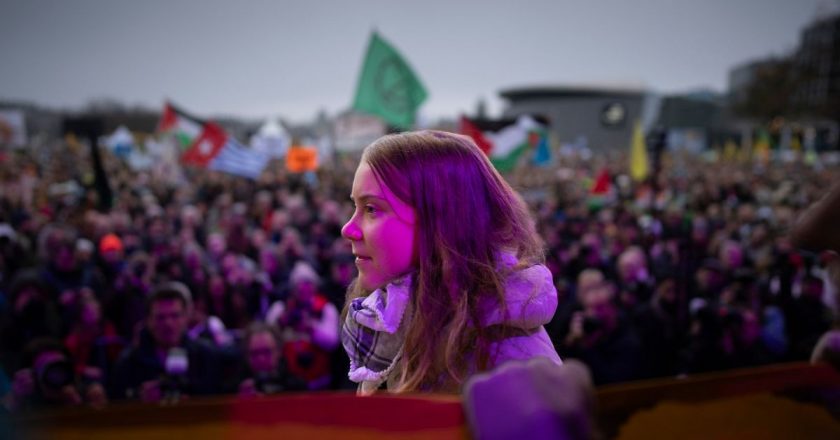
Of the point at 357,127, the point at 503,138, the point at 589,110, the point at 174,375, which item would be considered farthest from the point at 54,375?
the point at 589,110

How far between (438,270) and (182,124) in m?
12.3

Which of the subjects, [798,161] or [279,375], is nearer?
[279,375]

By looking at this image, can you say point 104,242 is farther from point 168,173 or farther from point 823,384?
point 168,173

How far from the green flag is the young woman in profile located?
5.93m

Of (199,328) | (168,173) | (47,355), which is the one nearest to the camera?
(47,355)

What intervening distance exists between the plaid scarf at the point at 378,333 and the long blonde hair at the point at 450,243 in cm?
3

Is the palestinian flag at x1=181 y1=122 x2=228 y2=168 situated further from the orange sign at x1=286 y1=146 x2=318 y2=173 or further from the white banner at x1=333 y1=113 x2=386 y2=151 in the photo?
the orange sign at x1=286 y1=146 x2=318 y2=173

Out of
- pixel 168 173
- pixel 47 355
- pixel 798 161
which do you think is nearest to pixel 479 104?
pixel 798 161

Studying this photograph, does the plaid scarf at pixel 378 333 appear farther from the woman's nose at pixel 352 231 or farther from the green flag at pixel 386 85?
the green flag at pixel 386 85

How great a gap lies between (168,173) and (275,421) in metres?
20.0

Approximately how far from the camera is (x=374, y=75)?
7.06 metres

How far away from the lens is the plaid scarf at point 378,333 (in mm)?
1038

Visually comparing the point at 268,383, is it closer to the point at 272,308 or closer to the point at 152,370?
the point at 152,370

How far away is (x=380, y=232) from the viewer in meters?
1.10
